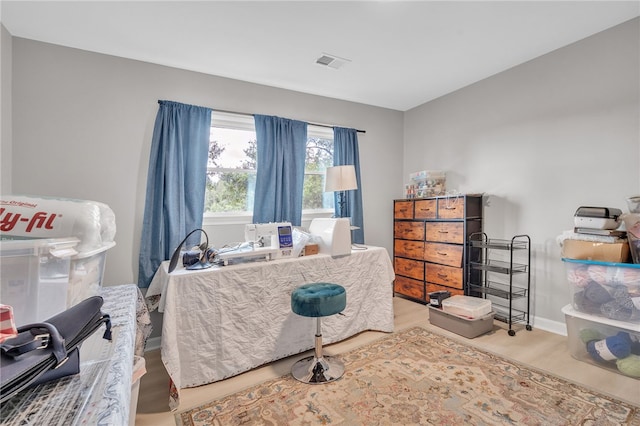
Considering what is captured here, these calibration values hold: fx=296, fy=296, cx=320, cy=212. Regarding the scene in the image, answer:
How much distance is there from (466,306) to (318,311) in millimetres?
1572

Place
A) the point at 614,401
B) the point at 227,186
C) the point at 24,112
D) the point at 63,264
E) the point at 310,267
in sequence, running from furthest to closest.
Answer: the point at 227,186 → the point at 310,267 → the point at 24,112 → the point at 614,401 → the point at 63,264

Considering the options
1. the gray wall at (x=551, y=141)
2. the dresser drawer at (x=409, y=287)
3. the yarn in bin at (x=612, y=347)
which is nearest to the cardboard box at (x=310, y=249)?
the dresser drawer at (x=409, y=287)

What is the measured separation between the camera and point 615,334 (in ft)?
6.98

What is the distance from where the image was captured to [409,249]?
3.76 metres

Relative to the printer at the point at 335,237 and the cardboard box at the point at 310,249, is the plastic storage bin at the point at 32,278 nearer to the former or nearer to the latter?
the cardboard box at the point at 310,249

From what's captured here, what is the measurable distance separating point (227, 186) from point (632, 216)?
129 inches

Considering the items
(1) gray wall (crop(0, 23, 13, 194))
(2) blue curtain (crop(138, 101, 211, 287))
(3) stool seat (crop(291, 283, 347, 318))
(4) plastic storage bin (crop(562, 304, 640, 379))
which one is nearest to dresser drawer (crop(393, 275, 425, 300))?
(4) plastic storage bin (crop(562, 304, 640, 379))

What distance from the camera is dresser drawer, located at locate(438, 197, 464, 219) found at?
316 centimetres

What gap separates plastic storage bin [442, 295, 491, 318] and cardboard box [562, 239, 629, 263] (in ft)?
2.63

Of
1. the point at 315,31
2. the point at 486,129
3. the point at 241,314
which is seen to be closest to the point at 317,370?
the point at 241,314

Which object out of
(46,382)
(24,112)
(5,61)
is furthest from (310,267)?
(5,61)

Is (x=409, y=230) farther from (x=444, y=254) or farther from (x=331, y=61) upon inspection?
(x=331, y=61)

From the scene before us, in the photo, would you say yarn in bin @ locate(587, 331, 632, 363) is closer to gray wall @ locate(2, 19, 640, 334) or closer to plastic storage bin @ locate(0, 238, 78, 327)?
gray wall @ locate(2, 19, 640, 334)

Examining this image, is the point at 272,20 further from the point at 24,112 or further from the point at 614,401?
the point at 614,401
